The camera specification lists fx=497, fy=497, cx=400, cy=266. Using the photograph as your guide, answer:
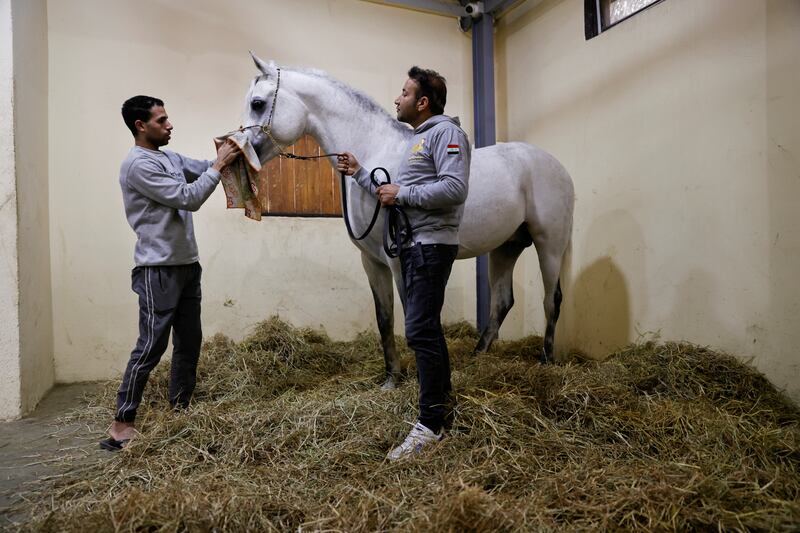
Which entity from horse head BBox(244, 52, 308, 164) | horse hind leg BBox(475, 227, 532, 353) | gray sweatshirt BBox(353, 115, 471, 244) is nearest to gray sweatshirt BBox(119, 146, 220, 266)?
horse head BBox(244, 52, 308, 164)

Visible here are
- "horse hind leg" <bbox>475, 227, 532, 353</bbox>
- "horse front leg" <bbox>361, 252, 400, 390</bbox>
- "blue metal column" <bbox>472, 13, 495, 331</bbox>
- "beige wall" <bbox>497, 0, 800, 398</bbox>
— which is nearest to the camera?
"beige wall" <bbox>497, 0, 800, 398</bbox>

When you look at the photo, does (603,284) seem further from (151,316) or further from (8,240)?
(8,240)

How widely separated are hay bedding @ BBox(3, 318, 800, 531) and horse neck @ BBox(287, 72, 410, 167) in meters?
1.22

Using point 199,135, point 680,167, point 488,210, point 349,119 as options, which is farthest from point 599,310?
point 199,135

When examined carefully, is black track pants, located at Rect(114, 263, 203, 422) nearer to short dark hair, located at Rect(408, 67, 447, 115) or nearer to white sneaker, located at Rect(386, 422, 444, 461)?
white sneaker, located at Rect(386, 422, 444, 461)

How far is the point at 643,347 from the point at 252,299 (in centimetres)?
261

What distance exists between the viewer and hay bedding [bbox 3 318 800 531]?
1.35 m

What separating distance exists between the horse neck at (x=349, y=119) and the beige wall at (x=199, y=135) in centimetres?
133

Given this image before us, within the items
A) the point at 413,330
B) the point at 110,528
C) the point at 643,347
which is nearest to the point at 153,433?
the point at 110,528

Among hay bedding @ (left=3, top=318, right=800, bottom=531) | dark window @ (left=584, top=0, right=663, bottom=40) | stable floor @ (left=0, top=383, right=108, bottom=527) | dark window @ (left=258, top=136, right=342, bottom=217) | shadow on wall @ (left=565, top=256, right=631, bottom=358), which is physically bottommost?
stable floor @ (left=0, top=383, right=108, bottom=527)

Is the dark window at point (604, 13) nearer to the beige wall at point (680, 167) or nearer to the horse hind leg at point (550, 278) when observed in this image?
the beige wall at point (680, 167)

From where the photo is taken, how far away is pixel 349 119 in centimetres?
249

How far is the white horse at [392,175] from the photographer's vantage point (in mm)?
2428

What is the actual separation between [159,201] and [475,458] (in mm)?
1605
